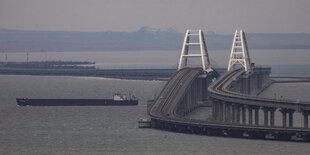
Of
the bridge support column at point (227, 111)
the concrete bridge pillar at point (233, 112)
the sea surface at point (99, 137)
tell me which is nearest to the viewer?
the sea surface at point (99, 137)

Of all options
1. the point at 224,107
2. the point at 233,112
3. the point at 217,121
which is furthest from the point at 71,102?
the point at 217,121

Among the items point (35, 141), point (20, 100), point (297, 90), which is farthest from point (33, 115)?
point (297, 90)

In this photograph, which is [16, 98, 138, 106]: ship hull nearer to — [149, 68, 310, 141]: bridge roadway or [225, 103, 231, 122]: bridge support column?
[149, 68, 310, 141]: bridge roadway

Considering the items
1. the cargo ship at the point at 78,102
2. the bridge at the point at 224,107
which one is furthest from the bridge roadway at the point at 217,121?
the cargo ship at the point at 78,102

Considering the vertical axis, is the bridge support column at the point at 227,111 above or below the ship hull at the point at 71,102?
above

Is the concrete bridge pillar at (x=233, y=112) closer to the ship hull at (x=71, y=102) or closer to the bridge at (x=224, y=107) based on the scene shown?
the bridge at (x=224, y=107)

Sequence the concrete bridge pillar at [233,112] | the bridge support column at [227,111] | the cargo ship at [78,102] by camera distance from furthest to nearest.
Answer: the cargo ship at [78,102] < the bridge support column at [227,111] < the concrete bridge pillar at [233,112]

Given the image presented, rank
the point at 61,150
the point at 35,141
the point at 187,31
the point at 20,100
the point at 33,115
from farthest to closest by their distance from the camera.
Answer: the point at 187,31, the point at 20,100, the point at 33,115, the point at 35,141, the point at 61,150

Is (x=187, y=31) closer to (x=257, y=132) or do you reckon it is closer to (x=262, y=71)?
(x=262, y=71)
